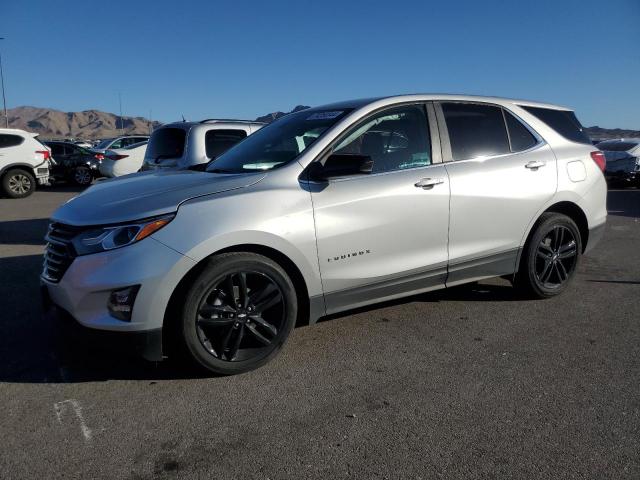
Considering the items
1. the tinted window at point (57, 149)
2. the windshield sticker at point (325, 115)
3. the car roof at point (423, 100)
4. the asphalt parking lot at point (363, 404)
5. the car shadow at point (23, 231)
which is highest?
the tinted window at point (57, 149)

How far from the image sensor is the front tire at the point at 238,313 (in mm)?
2951

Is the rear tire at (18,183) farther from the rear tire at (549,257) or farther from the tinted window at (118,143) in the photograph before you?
the rear tire at (549,257)

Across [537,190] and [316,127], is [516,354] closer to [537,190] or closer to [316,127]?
[537,190]

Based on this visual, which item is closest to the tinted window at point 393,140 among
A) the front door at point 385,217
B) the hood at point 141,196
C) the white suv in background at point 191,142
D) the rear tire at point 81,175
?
the front door at point 385,217

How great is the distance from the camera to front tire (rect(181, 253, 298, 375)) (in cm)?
295

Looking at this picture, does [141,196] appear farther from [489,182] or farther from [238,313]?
[489,182]

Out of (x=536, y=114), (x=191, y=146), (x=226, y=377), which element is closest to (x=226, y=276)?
(x=226, y=377)

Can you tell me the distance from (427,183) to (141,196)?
6.42ft

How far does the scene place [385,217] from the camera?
3.50 m

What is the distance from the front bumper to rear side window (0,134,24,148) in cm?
1247

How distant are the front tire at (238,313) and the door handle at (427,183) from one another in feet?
3.95

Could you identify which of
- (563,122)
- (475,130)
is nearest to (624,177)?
(563,122)

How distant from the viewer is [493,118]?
14.1ft

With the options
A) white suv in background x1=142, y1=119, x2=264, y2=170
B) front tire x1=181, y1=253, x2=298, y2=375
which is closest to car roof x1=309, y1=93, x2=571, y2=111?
front tire x1=181, y1=253, x2=298, y2=375
